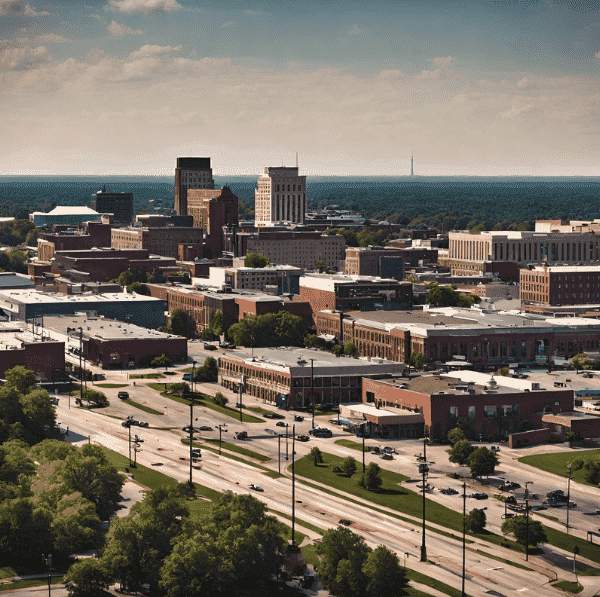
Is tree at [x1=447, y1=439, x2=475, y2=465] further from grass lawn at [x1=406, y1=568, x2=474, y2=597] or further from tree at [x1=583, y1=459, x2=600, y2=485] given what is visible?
grass lawn at [x1=406, y1=568, x2=474, y2=597]

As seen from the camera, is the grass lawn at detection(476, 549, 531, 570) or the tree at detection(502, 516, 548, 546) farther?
the tree at detection(502, 516, 548, 546)

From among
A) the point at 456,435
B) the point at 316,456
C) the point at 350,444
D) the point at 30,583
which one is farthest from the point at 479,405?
the point at 30,583

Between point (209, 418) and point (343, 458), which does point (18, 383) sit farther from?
point (343, 458)

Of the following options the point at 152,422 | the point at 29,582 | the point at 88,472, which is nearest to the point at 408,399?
the point at 152,422

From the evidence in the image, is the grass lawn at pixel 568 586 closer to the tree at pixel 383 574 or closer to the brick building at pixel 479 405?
the tree at pixel 383 574

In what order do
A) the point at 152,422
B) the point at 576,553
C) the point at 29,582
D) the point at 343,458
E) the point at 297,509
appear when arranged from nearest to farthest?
1. the point at 29,582
2. the point at 576,553
3. the point at 297,509
4. the point at 343,458
5. the point at 152,422

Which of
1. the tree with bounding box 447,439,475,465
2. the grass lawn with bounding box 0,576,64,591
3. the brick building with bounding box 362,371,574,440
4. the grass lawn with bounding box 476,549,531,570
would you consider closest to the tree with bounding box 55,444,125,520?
the grass lawn with bounding box 0,576,64,591
